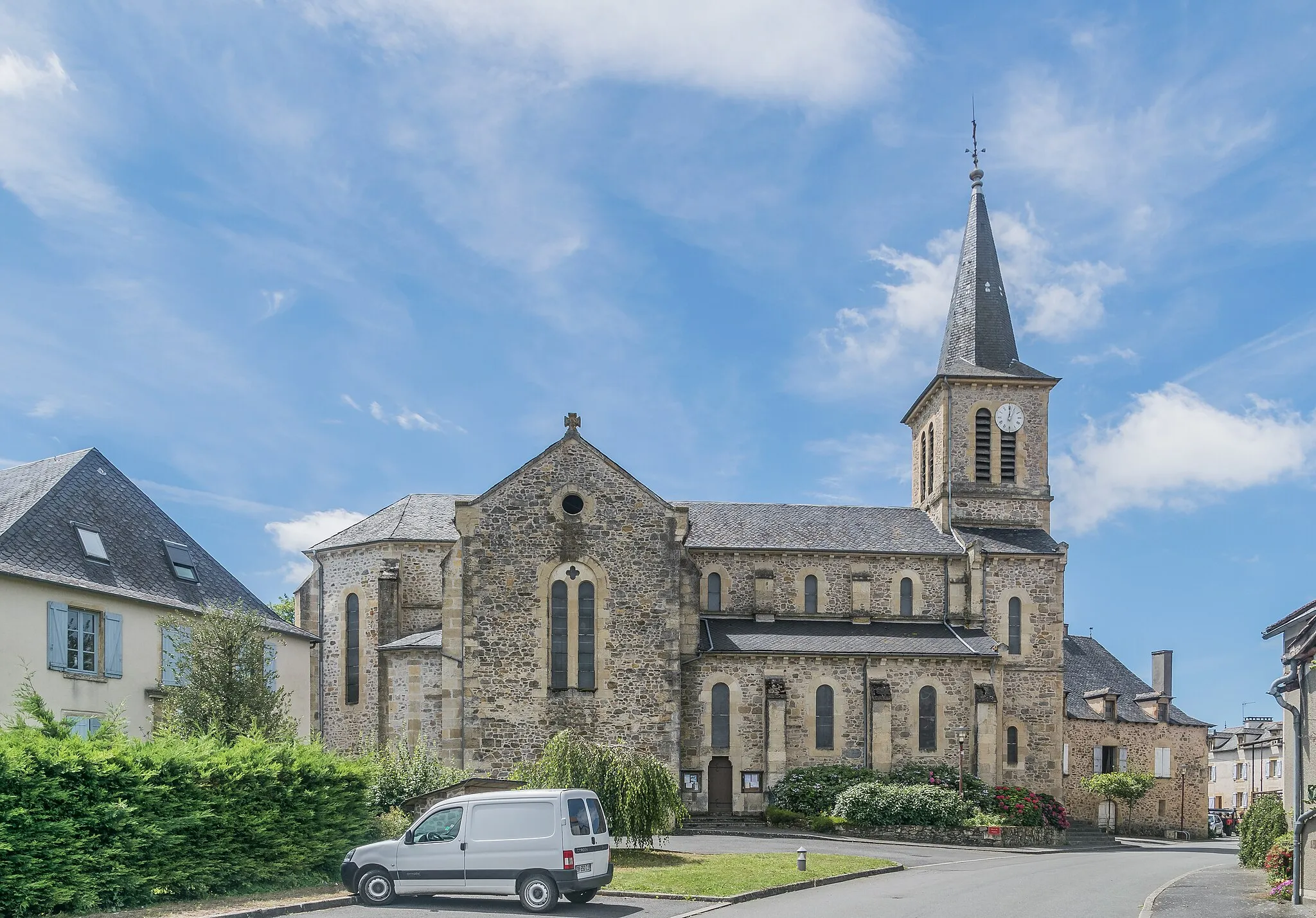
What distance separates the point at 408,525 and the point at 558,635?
10023 millimetres

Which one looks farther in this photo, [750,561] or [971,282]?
[971,282]

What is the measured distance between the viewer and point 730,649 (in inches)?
1607

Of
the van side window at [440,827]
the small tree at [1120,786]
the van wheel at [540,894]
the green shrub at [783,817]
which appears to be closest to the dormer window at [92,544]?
the van side window at [440,827]

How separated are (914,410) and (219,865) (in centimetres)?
3974

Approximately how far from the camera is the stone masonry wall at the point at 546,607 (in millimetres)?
36750

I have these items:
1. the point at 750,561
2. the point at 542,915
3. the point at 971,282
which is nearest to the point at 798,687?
the point at 750,561

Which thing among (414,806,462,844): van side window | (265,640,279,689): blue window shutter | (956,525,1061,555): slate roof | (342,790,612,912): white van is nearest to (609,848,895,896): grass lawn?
(342,790,612,912): white van

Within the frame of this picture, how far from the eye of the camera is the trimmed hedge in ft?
51.8

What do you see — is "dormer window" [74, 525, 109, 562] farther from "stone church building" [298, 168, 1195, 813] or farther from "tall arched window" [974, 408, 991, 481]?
"tall arched window" [974, 408, 991, 481]

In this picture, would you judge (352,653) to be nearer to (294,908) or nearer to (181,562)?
(181,562)

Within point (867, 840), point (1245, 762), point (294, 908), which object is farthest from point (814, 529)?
point (1245, 762)

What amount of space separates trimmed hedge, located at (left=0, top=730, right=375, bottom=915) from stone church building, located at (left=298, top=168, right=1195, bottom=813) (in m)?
15.5

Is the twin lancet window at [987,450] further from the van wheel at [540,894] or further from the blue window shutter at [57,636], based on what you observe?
the blue window shutter at [57,636]

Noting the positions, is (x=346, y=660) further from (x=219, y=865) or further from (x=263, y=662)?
(x=219, y=865)
